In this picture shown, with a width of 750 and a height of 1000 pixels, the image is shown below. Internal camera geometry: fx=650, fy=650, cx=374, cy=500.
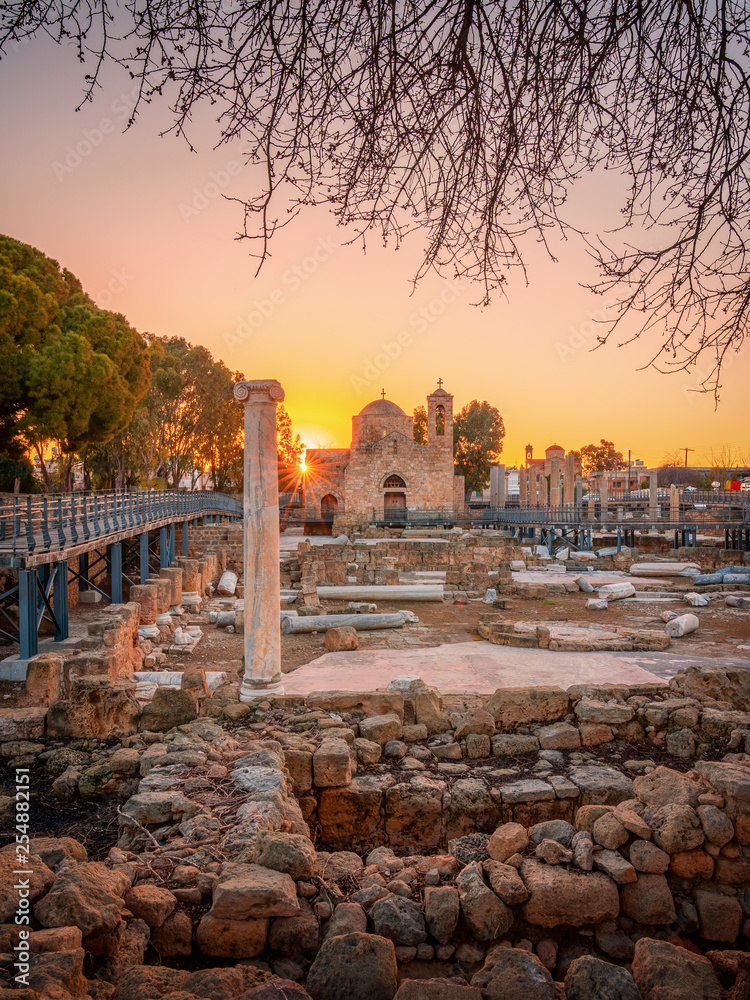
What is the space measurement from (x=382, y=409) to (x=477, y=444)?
9918mm

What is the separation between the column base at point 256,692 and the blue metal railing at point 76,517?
444 centimetres

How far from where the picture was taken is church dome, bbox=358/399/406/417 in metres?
44.6

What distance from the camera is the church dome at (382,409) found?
44625 millimetres

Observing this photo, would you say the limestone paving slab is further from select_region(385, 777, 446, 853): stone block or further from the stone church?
the stone church

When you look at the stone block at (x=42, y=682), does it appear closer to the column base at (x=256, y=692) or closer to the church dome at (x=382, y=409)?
Answer: the column base at (x=256, y=692)

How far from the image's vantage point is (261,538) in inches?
280

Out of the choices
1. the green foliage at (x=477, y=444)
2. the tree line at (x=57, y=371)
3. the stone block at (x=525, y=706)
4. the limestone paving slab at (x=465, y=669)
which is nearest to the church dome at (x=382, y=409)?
the green foliage at (x=477, y=444)

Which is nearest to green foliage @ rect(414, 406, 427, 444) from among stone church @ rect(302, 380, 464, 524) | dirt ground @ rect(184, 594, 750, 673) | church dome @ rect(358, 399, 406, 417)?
church dome @ rect(358, 399, 406, 417)

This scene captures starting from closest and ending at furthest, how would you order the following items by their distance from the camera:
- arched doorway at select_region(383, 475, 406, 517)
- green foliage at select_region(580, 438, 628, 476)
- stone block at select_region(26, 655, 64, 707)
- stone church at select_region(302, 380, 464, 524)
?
stone block at select_region(26, 655, 64, 707) → arched doorway at select_region(383, 475, 406, 517) → stone church at select_region(302, 380, 464, 524) → green foliage at select_region(580, 438, 628, 476)

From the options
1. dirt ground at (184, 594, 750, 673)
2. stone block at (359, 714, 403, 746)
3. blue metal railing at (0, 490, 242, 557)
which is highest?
blue metal railing at (0, 490, 242, 557)

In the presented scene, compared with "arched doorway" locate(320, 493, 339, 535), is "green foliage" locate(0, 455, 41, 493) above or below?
above

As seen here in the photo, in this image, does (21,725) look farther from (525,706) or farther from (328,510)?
(328,510)

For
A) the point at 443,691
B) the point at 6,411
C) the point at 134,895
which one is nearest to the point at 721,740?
the point at 443,691

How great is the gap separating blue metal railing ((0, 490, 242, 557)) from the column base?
175 inches
